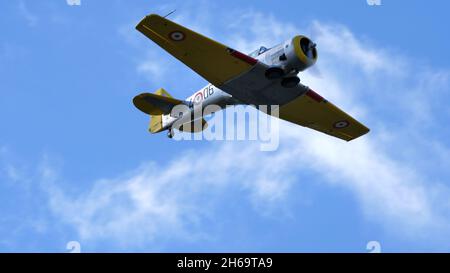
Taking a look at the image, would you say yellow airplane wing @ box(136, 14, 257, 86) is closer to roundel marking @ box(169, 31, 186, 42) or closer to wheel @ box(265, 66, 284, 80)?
roundel marking @ box(169, 31, 186, 42)

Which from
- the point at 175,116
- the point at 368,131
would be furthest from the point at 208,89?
the point at 368,131

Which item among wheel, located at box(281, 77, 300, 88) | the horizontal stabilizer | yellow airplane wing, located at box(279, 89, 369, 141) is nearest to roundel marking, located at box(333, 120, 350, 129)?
yellow airplane wing, located at box(279, 89, 369, 141)

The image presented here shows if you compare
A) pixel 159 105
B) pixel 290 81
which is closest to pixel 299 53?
pixel 290 81

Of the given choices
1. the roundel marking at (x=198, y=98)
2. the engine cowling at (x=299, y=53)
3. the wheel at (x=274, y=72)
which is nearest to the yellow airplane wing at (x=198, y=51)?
the wheel at (x=274, y=72)

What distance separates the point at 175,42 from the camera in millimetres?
24094

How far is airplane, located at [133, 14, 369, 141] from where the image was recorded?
2383cm

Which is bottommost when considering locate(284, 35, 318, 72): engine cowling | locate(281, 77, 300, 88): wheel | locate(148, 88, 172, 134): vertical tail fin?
locate(281, 77, 300, 88): wheel

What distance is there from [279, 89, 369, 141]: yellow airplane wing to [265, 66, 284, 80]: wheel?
106 inches

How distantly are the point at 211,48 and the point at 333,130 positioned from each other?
26.1 ft

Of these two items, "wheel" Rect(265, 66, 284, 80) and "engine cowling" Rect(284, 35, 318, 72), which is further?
"wheel" Rect(265, 66, 284, 80)

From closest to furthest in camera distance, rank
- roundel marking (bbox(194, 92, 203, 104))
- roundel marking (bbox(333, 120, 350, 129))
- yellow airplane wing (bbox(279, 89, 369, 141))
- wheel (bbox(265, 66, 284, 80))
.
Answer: wheel (bbox(265, 66, 284, 80))
yellow airplane wing (bbox(279, 89, 369, 141))
roundel marking (bbox(194, 92, 203, 104))
roundel marking (bbox(333, 120, 350, 129))
